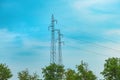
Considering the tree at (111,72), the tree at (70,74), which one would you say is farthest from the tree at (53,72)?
the tree at (111,72)

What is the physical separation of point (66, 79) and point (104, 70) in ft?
26.8

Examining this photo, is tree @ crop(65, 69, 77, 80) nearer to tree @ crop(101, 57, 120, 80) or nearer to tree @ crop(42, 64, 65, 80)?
tree @ crop(42, 64, 65, 80)

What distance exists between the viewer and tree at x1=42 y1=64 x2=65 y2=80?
52344mm

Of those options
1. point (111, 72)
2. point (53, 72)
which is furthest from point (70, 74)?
point (111, 72)

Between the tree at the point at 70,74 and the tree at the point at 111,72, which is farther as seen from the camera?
the tree at the point at 70,74

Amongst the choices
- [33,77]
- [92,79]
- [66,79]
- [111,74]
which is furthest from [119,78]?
[33,77]

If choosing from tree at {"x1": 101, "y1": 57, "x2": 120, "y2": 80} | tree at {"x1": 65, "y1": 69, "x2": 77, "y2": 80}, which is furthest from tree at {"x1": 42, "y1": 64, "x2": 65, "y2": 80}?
tree at {"x1": 101, "y1": 57, "x2": 120, "y2": 80}

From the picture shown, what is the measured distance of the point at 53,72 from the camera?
174 feet

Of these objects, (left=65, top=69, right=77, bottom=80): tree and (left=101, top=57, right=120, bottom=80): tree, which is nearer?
(left=101, top=57, right=120, bottom=80): tree

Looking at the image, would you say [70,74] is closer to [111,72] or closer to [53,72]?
[53,72]

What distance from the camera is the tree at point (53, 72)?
52344 millimetres

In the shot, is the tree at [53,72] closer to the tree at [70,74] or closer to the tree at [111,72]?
the tree at [70,74]

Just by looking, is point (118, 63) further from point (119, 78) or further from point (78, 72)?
point (78, 72)

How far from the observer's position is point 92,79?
51219mm
